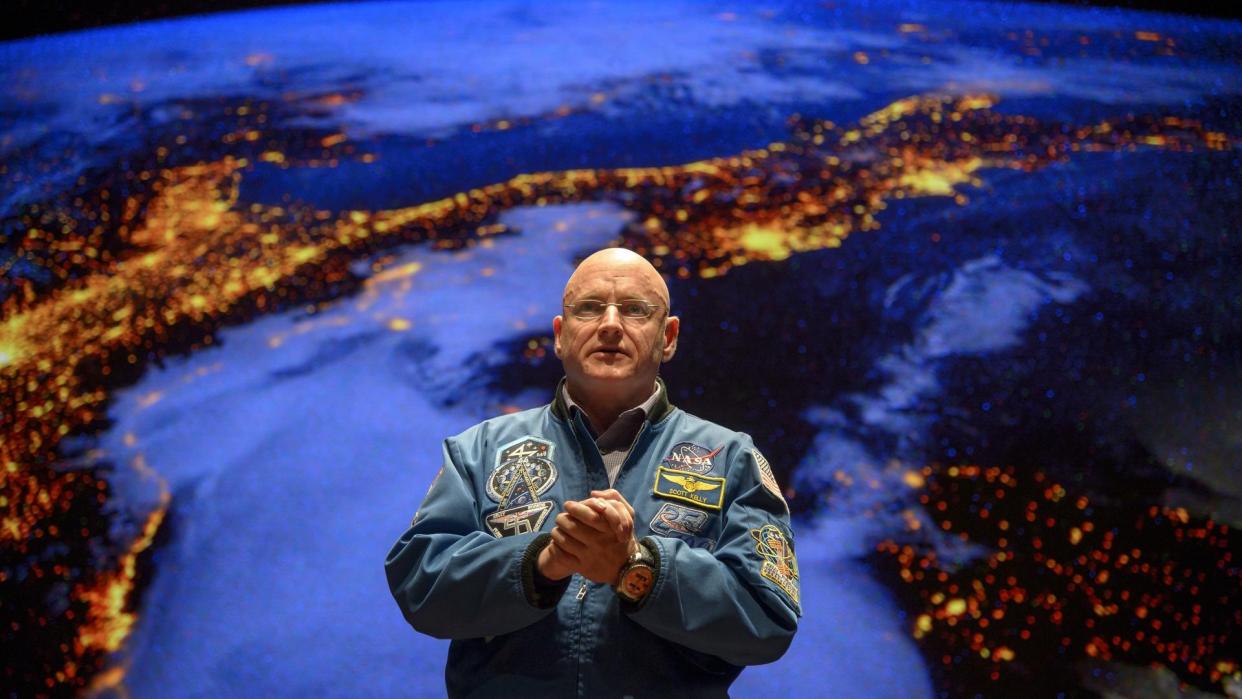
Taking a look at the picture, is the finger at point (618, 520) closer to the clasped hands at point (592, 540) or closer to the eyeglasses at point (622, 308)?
the clasped hands at point (592, 540)

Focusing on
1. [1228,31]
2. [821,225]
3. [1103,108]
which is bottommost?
[821,225]

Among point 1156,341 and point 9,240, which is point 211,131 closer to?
point 9,240

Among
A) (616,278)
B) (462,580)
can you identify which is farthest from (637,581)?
(616,278)

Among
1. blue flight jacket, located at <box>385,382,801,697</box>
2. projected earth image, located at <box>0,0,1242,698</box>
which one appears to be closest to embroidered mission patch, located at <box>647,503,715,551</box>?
blue flight jacket, located at <box>385,382,801,697</box>

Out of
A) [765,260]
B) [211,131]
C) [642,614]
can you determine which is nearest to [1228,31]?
[765,260]

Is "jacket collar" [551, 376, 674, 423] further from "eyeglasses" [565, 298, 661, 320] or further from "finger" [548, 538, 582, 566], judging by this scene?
"finger" [548, 538, 582, 566]

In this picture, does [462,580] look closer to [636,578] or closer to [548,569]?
[548,569]

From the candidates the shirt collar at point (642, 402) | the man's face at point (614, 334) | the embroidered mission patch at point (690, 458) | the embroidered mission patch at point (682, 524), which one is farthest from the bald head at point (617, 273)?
the embroidered mission patch at point (682, 524)
